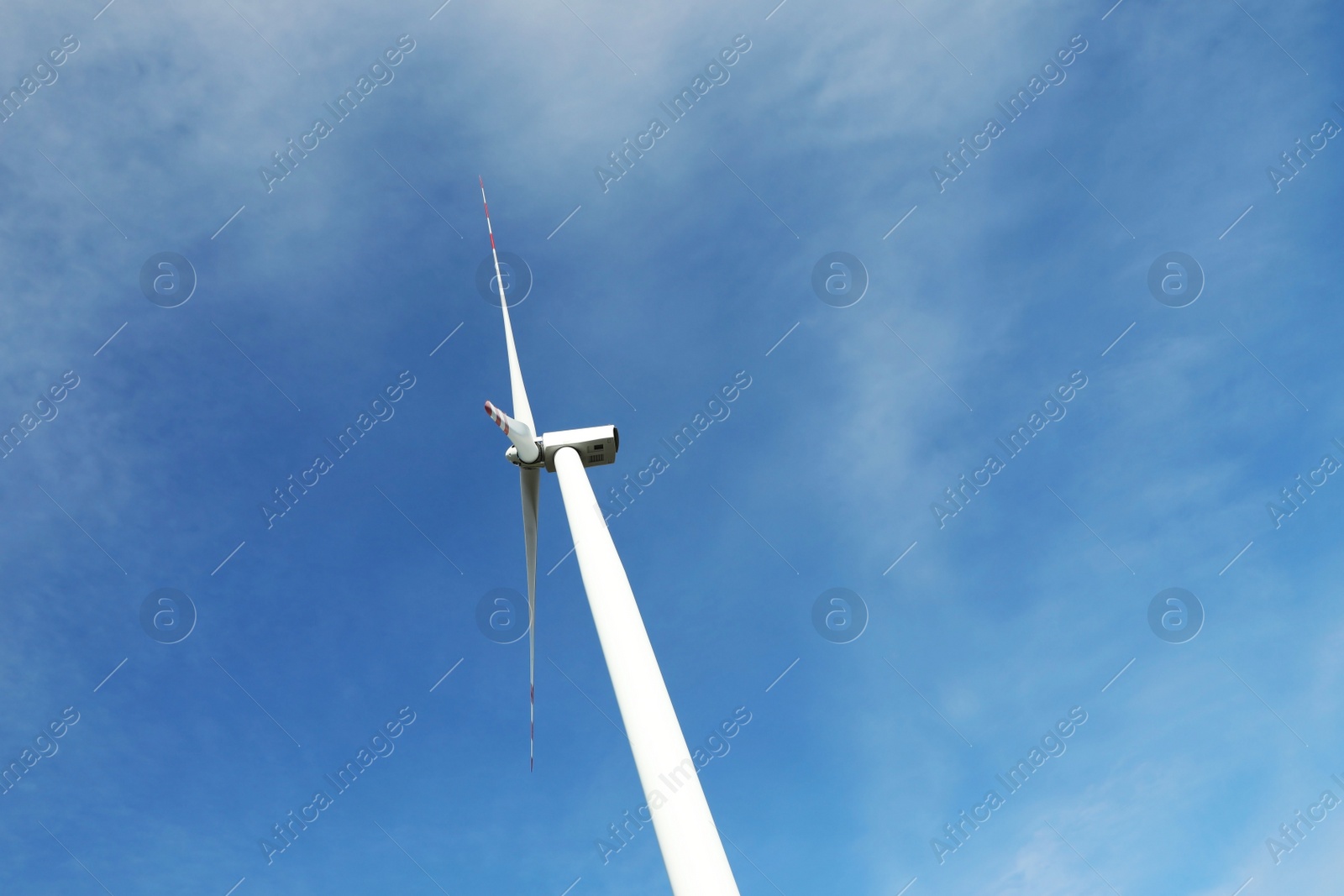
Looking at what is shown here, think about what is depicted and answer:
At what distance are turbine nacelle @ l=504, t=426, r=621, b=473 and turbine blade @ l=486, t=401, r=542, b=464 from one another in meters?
0.11

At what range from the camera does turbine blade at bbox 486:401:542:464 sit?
24.2 m

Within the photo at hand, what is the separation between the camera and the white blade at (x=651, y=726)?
14.3m

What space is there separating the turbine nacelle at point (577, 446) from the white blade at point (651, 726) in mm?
4585

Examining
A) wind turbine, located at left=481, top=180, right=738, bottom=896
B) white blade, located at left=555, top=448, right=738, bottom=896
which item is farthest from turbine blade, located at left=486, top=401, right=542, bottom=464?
white blade, located at left=555, top=448, right=738, bottom=896

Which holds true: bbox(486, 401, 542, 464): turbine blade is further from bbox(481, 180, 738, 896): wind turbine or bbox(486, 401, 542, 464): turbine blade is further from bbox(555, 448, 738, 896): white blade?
bbox(555, 448, 738, 896): white blade

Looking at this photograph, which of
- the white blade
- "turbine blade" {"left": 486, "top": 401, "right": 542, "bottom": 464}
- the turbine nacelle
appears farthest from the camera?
the turbine nacelle

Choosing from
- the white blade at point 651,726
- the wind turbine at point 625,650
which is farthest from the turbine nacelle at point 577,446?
the white blade at point 651,726

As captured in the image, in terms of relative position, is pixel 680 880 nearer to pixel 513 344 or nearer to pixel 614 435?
pixel 614 435

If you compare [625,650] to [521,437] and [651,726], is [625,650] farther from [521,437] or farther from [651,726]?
[521,437]

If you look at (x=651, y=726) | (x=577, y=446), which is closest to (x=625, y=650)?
(x=651, y=726)

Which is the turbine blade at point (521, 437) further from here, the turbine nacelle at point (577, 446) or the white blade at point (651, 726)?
the white blade at point (651, 726)

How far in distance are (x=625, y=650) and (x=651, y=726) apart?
2189mm

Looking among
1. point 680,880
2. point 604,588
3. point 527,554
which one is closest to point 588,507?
point 604,588

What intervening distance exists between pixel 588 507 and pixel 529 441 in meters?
5.15
